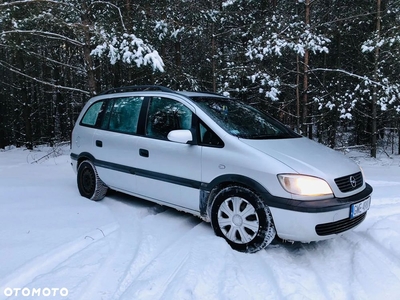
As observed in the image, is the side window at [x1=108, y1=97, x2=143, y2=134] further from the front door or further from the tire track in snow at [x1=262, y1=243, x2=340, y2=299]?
the tire track in snow at [x1=262, y1=243, x2=340, y2=299]

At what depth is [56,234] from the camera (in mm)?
3324

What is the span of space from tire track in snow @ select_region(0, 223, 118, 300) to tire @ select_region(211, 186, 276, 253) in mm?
1337

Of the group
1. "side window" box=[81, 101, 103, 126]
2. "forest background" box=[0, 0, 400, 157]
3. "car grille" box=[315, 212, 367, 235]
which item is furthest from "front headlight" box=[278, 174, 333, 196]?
"forest background" box=[0, 0, 400, 157]

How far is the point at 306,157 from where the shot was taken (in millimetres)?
3086

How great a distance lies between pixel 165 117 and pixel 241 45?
8078 mm

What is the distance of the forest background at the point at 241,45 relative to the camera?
7926 millimetres

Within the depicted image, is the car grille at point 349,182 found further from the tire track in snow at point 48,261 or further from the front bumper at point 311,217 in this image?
the tire track in snow at point 48,261

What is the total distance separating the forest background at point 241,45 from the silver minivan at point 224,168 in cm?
253

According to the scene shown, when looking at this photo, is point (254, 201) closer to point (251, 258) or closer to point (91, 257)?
point (251, 258)

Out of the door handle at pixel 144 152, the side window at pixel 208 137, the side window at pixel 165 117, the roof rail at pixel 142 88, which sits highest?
the roof rail at pixel 142 88

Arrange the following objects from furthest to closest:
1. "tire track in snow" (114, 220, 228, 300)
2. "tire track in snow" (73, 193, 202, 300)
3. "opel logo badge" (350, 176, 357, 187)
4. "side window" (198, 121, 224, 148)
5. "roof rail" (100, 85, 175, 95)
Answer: "roof rail" (100, 85, 175, 95), "side window" (198, 121, 224, 148), "opel logo badge" (350, 176, 357, 187), "tire track in snow" (73, 193, 202, 300), "tire track in snow" (114, 220, 228, 300)

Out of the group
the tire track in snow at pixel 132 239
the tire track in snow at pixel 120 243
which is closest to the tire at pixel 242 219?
the tire track in snow at pixel 132 239

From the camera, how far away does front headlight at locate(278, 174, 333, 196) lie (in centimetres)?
→ 281

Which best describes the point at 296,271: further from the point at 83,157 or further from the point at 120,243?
the point at 83,157
